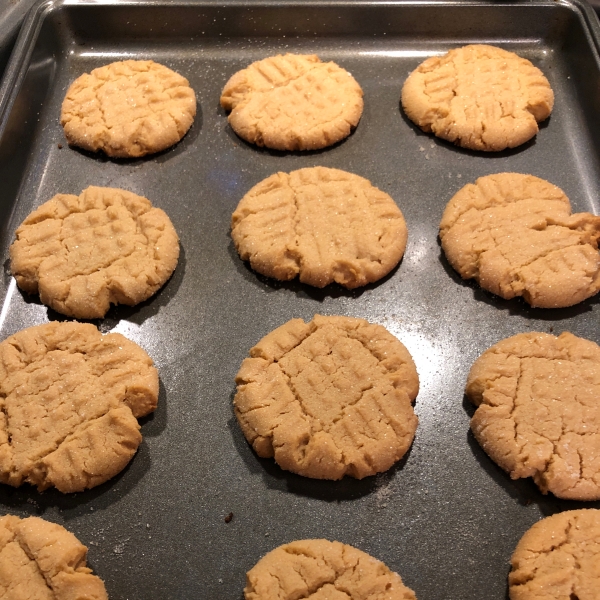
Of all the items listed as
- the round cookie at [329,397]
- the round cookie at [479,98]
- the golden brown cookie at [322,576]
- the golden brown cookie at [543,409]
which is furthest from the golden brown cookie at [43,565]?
the round cookie at [479,98]

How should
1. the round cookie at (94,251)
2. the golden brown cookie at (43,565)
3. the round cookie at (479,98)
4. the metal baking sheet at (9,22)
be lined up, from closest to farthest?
the golden brown cookie at (43,565)
the round cookie at (94,251)
the round cookie at (479,98)
the metal baking sheet at (9,22)

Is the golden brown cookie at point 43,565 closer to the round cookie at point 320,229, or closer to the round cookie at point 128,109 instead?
the round cookie at point 320,229

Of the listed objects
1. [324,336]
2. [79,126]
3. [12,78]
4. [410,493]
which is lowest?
[410,493]

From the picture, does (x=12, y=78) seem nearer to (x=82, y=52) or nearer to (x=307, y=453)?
(x=82, y=52)

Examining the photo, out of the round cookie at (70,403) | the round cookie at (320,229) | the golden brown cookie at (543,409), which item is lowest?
the golden brown cookie at (543,409)

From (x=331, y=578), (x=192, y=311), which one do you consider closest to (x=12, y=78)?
(x=192, y=311)

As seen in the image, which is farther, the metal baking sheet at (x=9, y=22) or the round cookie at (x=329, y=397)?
the metal baking sheet at (x=9, y=22)

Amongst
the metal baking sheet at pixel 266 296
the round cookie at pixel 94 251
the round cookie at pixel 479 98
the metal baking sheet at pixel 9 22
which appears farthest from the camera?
the metal baking sheet at pixel 9 22
